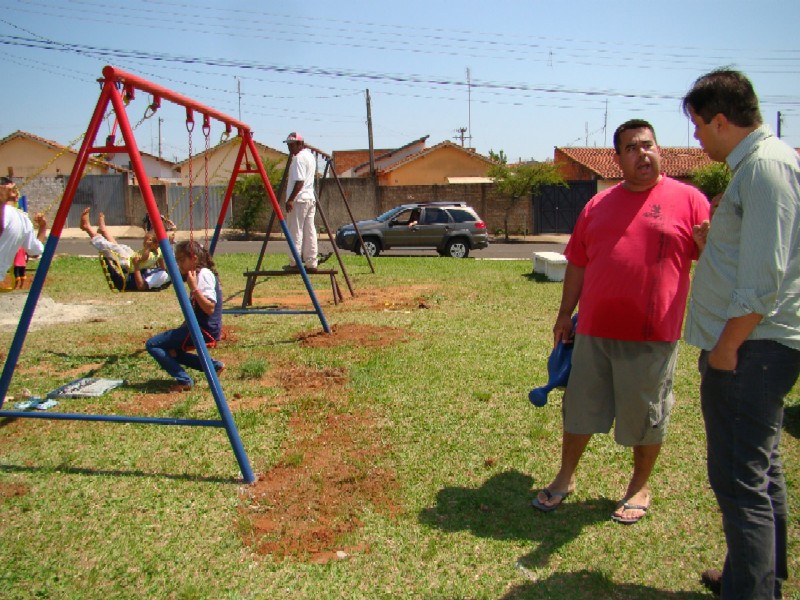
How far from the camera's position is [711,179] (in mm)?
30781

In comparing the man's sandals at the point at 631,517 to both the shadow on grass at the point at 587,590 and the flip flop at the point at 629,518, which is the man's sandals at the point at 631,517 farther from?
the shadow on grass at the point at 587,590

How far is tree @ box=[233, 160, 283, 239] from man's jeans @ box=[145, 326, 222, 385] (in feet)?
81.8

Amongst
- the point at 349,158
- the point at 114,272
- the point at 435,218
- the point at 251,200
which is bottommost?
the point at 114,272

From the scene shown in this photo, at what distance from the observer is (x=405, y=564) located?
3.13 metres

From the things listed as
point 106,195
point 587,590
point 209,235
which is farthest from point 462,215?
point 106,195

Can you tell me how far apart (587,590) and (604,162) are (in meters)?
41.6

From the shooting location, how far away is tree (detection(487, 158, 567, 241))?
30.8 metres

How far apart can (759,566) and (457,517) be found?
4.84 feet

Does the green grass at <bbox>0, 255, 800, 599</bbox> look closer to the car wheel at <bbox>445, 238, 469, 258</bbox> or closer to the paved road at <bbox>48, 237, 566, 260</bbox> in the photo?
the car wheel at <bbox>445, 238, 469, 258</bbox>

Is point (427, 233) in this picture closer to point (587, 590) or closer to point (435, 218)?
point (435, 218)

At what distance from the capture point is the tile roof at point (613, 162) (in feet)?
128

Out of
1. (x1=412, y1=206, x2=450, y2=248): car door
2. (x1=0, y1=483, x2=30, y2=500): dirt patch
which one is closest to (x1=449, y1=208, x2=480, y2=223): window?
(x1=412, y1=206, x2=450, y2=248): car door

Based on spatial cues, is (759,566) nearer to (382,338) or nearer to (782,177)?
(782,177)

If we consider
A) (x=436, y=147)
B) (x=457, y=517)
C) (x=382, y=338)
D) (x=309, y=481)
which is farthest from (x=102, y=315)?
(x=436, y=147)
